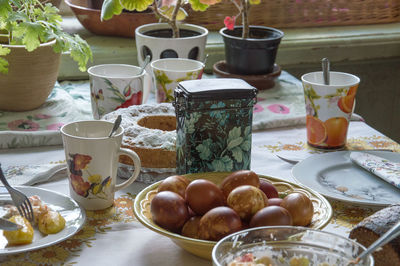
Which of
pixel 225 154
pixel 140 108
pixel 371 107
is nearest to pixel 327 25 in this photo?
pixel 371 107

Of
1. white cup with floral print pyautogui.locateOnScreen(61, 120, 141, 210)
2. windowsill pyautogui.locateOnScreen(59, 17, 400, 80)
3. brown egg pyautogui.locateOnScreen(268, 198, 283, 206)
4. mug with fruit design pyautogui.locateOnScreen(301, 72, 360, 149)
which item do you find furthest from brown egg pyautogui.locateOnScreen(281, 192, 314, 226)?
windowsill pyautogui.locateOnScreen(59, 17, 400, 80)

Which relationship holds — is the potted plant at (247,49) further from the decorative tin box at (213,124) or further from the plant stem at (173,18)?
the decorative tin box at (213,124)

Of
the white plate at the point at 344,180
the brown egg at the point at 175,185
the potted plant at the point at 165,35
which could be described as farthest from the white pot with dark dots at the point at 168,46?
the brown egg at the point at 175,185

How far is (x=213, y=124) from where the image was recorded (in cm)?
79

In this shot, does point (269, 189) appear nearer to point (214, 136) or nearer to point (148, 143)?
point (214, 136)

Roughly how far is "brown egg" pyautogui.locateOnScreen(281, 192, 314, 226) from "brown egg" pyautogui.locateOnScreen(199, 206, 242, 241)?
7 cm

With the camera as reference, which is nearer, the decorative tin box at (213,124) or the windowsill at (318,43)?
the decorative tin box at (213,124)

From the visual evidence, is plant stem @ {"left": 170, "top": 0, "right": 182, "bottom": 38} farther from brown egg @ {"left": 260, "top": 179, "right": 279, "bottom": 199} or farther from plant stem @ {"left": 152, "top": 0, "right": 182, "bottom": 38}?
brown egg @ {"left": 260, "top": 179, "right": 279, "bottom": 199}

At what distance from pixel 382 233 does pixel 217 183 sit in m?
0.22

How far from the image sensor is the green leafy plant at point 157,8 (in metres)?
1.18

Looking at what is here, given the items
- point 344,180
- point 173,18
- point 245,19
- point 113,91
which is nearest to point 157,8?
point 173,18

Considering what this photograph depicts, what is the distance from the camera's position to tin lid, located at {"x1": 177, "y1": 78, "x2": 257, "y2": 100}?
2.52ft

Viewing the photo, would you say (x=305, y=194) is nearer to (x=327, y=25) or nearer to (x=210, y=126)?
(x=210, y=126)

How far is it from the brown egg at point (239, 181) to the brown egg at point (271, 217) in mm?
70
